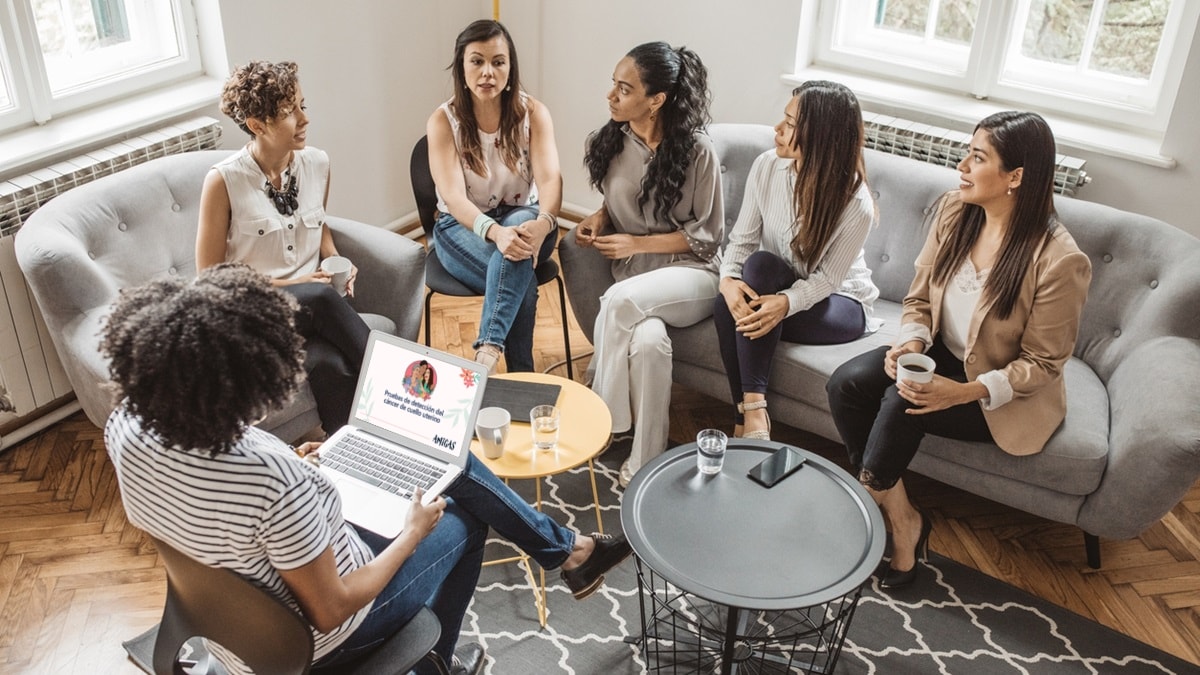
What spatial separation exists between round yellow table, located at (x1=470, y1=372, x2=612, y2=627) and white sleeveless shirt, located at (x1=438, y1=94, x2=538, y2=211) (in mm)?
809

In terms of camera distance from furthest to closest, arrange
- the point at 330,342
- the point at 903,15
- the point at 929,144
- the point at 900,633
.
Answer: the point at 903,15
the point at 929,144
the point at 330,342
the point at 900,633

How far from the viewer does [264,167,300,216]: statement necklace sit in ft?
9.16

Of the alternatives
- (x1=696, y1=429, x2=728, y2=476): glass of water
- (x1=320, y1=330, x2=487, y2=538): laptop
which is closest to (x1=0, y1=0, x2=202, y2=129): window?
(x1=320, y1=330, x2=487, y2=538): laptop

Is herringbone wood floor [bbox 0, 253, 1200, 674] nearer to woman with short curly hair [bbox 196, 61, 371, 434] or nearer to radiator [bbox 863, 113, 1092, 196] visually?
woman with short curly hair [bbox 196, 61, 371, 434]

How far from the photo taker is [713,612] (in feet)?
8.32

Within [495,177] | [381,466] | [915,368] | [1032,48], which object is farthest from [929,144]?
[381,466]

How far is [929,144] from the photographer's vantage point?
3.39 metres

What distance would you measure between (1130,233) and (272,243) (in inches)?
94.6

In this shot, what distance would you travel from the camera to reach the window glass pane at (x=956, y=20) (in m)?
3.52

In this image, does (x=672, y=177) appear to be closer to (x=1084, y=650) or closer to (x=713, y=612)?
(x=713, y=612)

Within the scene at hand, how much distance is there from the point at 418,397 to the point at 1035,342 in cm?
148

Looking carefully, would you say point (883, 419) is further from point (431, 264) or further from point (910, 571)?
point (431, 264)

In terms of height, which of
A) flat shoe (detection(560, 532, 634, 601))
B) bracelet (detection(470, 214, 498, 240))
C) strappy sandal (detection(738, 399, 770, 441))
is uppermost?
bracelet (detection(470, 214, 498, 240))

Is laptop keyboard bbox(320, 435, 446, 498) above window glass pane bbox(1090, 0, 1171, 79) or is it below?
below
